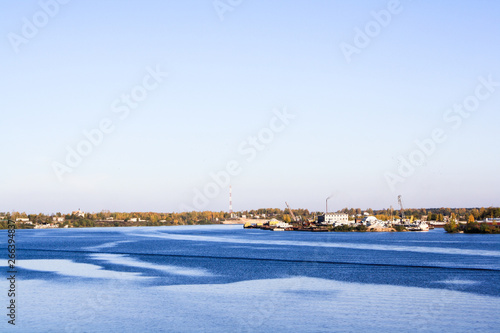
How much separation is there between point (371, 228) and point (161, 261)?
112474mm

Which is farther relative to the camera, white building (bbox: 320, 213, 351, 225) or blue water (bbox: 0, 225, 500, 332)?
white building (bbox: 320, 213, 351, 225)

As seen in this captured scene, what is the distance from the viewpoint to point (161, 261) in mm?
53688

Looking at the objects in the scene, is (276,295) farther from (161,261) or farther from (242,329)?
(161,261)

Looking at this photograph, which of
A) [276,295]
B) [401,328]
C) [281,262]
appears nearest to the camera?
[401,328]

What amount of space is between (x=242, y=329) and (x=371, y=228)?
5461 inches

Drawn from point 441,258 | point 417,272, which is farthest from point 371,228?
point 417,272

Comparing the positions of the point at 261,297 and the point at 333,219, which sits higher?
the point at 333,219

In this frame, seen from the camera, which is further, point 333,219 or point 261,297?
point 333,219

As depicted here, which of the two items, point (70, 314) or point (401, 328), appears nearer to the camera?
point (401, 328)

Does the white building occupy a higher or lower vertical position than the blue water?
higher

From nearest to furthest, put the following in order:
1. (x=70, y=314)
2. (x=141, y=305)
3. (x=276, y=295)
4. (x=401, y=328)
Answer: (x=401, y=328) → (x=70, y=314) → (x=141, y=305) → (x=276, y=295)

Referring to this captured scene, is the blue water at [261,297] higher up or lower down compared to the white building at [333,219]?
lower down

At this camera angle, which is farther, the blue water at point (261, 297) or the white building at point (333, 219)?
the white building at point (333, 219)

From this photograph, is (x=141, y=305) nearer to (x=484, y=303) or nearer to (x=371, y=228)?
(x=484, y=303)
